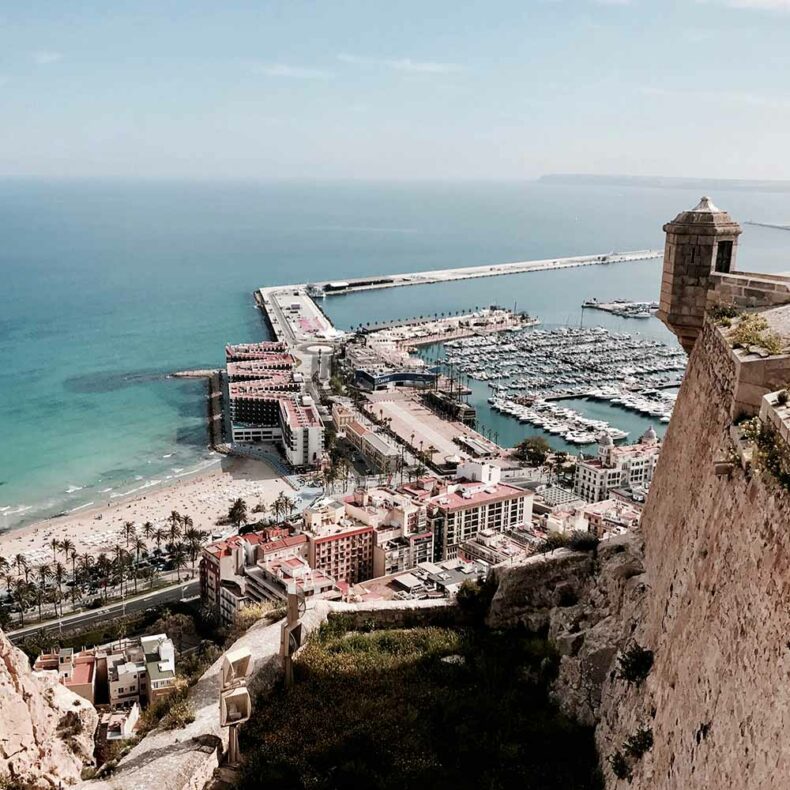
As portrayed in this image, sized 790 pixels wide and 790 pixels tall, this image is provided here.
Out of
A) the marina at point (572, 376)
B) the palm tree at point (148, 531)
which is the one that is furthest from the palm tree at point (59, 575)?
the marina at point (572, 376)

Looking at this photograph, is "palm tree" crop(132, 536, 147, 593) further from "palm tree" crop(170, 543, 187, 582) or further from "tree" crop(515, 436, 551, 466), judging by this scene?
"tree" crop(515, 436, 551, 466)

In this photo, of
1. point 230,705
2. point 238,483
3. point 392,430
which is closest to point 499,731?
point 230,705

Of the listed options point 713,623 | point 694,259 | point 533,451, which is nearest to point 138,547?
point 533,451

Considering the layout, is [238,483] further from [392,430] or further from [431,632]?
[431,632]

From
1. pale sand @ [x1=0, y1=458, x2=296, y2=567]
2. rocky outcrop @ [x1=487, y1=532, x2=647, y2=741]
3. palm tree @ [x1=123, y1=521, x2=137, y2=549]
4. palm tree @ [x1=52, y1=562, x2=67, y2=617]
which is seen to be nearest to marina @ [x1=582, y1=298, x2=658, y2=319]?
pale sand @ [x1=0, y1=458, x2=296, y2=567]

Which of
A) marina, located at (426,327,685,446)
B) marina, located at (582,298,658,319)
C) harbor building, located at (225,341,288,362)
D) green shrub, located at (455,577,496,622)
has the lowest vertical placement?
marina, located at (426,327,685,446)

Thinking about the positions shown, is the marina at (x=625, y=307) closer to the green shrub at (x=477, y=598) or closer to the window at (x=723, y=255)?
the green shrub at (x=477, y=598)
